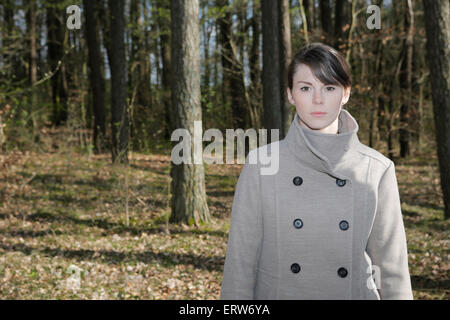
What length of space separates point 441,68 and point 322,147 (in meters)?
7.38

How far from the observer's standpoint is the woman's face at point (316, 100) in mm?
1974

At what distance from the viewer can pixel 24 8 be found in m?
18.4

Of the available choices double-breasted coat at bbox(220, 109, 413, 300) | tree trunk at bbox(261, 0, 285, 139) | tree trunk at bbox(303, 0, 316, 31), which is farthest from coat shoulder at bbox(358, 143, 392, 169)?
tree trunk at bbox(303, 0, 316, 31)

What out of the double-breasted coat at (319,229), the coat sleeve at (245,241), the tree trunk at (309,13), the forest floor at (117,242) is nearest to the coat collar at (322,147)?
the double-breasted coat at (319,229)

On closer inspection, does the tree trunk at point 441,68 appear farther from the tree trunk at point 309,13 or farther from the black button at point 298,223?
the tree trunk at point 309,13

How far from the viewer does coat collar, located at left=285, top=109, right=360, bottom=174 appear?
1973mm

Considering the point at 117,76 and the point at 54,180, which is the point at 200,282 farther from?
the point at 117,76

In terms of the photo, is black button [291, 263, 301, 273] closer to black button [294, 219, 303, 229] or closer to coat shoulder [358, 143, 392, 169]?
black button [294, 219, 303, 229]

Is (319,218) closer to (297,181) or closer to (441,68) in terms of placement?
(297,181)

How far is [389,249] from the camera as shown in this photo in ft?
6.35

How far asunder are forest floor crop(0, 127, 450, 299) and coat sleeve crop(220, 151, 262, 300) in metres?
3.76

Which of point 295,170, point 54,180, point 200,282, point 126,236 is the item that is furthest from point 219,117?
point 295,170

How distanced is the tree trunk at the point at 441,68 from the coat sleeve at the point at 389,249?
726 centimetres
